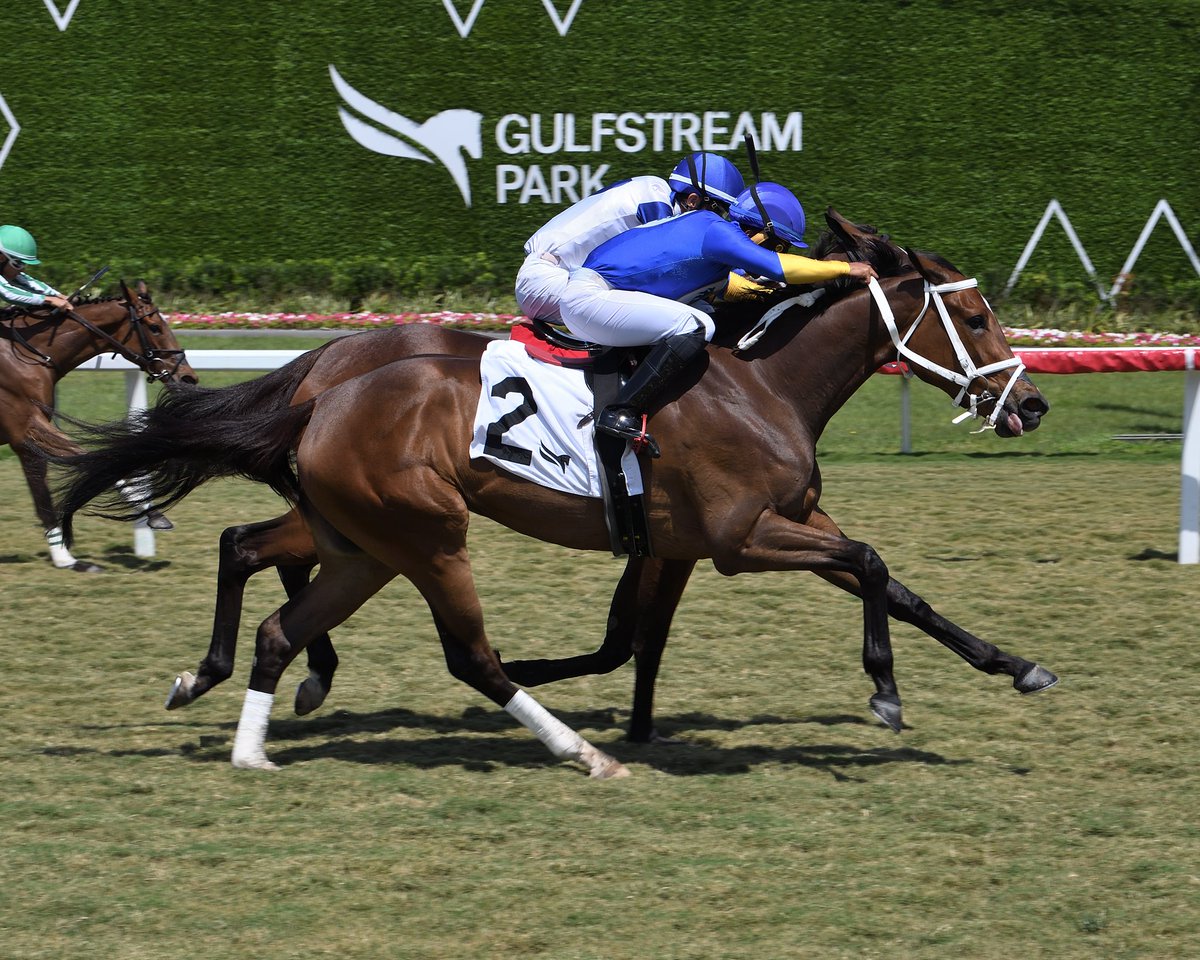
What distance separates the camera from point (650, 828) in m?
4.12

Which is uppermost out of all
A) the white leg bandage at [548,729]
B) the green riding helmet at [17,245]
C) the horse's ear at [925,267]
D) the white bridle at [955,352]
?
the horse's ear at [925,267]

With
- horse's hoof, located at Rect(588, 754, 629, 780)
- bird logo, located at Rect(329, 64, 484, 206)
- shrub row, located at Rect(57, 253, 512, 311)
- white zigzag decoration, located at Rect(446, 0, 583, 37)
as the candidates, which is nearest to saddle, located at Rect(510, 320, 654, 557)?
horse's hoof, located at Rect(588, 754, 629, 780)

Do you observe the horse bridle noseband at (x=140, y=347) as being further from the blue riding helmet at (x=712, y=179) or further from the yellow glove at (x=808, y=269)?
the yellow glove at (x=808, y=269)

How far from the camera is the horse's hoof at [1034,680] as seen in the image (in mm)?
4762

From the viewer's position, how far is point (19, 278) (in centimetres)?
807

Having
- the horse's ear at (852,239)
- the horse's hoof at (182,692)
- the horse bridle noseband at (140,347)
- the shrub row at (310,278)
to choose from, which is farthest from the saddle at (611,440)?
the shrub row at (310,278)

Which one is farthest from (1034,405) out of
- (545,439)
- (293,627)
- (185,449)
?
(185,449)

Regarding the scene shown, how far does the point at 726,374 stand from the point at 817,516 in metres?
0.60

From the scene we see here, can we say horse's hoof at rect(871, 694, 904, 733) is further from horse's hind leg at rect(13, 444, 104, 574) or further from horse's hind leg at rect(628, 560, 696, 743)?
horse's hind leg at rect(13, 444, 104, 574)

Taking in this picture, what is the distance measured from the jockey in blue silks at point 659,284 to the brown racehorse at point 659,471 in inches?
5.0

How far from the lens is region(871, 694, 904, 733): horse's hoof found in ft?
14.5

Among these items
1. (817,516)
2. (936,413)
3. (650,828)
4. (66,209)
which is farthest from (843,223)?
(66,209)

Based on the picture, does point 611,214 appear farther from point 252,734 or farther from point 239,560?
point 252,734

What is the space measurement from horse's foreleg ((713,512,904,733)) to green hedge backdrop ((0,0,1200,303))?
10.1 metres
